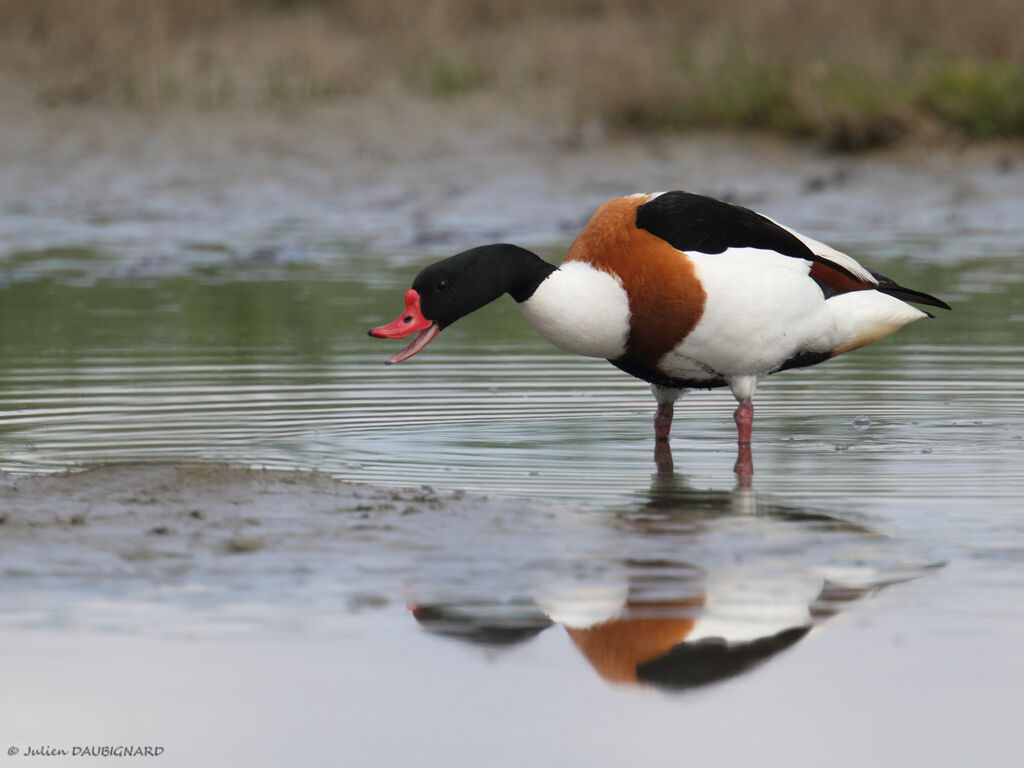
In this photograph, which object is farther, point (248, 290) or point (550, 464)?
point (248, 290)

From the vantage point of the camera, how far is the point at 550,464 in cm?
714

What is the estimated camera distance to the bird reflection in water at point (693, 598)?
4.64 metres

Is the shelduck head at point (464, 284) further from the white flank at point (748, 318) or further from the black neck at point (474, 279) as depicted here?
the white flank at point (748, 318)

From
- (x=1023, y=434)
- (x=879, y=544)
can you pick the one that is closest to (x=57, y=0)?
(x=1023, y=434)

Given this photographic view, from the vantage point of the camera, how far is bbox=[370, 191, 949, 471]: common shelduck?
6.94 meters

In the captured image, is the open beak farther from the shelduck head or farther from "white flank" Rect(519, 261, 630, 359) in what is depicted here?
"white flank" Rect(519, 261, 630, 359)

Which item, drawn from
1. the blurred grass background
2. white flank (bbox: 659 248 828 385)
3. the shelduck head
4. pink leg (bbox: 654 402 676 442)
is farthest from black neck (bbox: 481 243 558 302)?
the blurred grass background

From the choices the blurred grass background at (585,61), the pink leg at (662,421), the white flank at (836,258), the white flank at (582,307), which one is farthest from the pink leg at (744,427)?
the blurred grass background at (585,61)

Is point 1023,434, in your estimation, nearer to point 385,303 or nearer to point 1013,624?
point 1013,624

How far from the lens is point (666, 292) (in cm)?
696

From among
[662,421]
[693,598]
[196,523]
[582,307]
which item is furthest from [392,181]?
[693,598]

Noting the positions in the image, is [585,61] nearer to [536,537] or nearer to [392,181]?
[392,181]

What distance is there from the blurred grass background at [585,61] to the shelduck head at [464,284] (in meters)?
11.8

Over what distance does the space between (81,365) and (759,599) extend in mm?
5495
